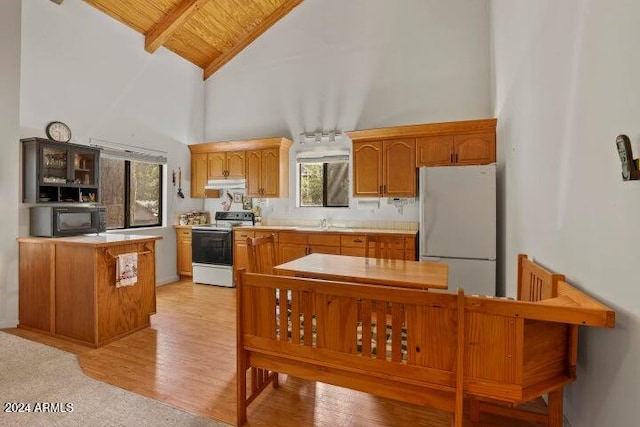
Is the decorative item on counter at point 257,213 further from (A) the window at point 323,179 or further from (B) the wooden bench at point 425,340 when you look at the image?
(B) the wooden bench at point 425,340

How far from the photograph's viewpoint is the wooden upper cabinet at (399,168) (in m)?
4.18

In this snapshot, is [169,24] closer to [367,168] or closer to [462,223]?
Answer: [367,168]

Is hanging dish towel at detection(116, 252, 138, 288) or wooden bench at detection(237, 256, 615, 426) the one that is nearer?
wooden bench at detection(237, 256, 615, 426)

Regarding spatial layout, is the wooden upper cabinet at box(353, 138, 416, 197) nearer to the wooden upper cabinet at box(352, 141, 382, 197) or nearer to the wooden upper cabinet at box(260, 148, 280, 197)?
the wooden upper cabinet at box(352, 141, 382, 197)

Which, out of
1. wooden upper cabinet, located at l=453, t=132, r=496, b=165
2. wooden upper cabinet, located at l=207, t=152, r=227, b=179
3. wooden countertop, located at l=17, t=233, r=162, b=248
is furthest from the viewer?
wooden upper cabinet, located at l=207, t=152, r=227, b=179

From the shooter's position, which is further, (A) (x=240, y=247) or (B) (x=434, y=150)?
(A) (x=240, y=247)

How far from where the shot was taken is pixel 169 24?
4531mm

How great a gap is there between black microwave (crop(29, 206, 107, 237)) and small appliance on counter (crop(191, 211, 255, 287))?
157 centimetres

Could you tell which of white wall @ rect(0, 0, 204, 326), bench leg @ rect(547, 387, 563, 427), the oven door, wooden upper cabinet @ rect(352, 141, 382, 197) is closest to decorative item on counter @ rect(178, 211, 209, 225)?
white wall @ rect(0, 0, 204, 326)

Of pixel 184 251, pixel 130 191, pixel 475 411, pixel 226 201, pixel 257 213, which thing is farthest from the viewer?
pixel 226 201

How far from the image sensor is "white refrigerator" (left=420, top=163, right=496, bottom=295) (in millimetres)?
3404

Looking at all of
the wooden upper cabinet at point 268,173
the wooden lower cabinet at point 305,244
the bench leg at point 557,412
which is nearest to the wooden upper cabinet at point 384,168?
the wooden lower cabinet at point 305,244

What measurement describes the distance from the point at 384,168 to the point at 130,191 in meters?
3.77

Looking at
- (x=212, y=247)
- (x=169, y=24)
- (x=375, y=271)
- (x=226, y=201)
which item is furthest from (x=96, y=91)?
(x=375, y=271)
